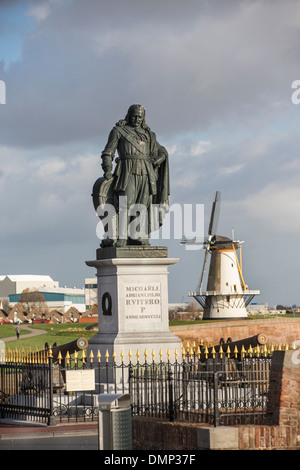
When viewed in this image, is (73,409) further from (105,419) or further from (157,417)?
(105,419)

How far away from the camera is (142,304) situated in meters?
21.6

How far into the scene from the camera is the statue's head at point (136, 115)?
22.8 meters

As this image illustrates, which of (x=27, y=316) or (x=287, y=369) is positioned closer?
(x=287, y=369)

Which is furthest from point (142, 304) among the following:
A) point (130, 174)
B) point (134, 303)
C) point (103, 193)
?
point (130, 174)

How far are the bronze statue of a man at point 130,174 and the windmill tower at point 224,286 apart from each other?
162 feet

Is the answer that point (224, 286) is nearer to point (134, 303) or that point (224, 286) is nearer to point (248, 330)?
point (248, 330)

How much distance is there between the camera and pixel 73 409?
781 inches

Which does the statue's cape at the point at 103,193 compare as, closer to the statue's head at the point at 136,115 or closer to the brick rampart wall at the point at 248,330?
the statue's head at the point at 136,115

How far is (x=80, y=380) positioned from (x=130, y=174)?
20.4ft

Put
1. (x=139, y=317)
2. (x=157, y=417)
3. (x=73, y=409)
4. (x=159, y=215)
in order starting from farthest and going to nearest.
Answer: (x=159, y=215) → (x=139, y=317) → (x=73, y=409) → (x=157, y=417)

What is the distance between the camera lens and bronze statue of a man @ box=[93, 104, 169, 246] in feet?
73.3

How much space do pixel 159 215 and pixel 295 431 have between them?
424 inches

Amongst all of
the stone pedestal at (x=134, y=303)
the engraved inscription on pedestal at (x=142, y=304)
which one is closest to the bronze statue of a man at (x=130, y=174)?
the stone pedestal at (x=134, y=303)
